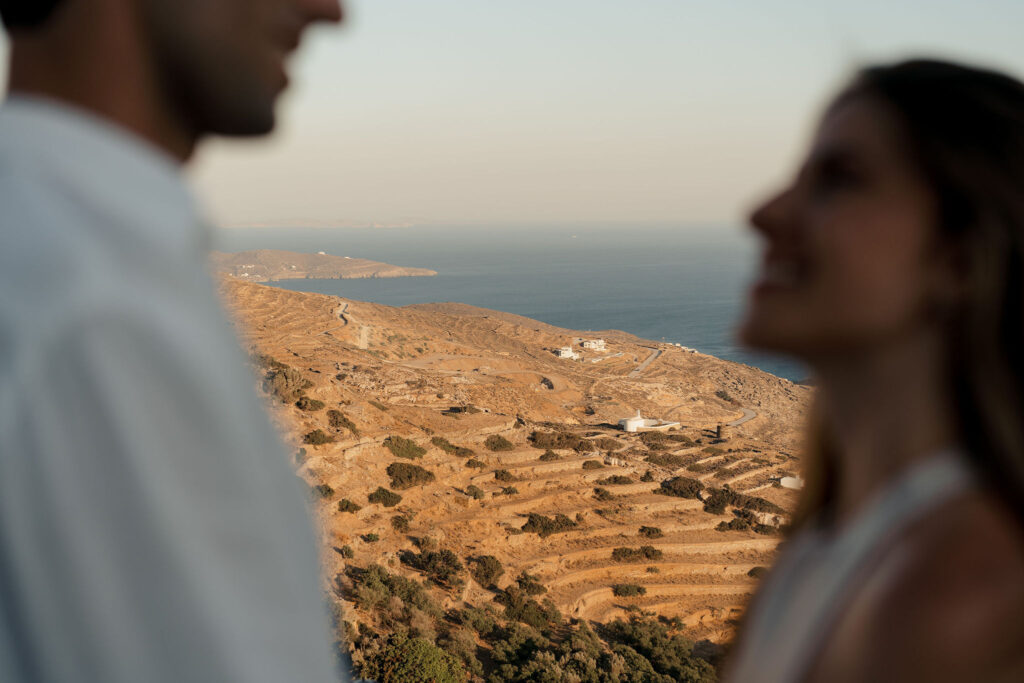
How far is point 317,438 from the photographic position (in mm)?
20891

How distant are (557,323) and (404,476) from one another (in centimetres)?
8597

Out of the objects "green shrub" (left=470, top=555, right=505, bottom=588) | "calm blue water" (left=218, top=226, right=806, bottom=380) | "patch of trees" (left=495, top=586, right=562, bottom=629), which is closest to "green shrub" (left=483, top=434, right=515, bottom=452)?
"green shrub" (left=470, top=555, right=505, bottom=588)

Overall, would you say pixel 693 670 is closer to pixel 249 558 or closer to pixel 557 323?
pixel 249 558

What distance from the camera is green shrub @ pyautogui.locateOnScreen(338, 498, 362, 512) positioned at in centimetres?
1805

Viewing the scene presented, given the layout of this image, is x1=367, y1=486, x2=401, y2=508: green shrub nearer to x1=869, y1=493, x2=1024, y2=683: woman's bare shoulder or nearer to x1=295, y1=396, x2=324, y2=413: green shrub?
x1=295, y1=396, x2=324, y2=413: green shrub

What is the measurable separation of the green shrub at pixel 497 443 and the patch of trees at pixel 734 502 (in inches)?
257

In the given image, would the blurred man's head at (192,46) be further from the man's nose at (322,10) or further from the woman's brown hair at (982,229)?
the woman's brown hair at (982,229)

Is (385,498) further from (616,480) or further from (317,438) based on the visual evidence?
(616,480)

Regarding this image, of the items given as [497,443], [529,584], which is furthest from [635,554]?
[497,443]

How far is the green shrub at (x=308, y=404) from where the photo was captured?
75.5 feet

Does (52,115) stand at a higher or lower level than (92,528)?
higher

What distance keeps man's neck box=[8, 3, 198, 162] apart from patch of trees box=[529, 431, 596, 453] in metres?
24.9

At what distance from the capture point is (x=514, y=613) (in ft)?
50.3

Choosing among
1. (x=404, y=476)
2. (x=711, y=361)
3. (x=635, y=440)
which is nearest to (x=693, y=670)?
(x=404, y=476)
